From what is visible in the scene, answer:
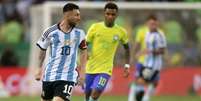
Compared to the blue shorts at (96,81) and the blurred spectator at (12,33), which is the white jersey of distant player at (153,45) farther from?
the blurred spectator at (12,33)

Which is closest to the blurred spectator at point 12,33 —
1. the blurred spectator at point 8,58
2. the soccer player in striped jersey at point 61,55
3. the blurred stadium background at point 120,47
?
the blurred stadium background at point 120,47

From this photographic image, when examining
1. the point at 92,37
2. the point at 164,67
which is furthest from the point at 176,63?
the point at 92,37

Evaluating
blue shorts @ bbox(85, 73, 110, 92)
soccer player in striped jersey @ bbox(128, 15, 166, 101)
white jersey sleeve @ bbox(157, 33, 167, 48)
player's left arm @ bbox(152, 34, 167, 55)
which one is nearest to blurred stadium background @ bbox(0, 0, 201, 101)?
soccer player in striped jersey @ bbox(128, 15, 166, 101)

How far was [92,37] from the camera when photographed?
1716 centimetres

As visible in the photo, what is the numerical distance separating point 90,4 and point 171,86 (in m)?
3.99

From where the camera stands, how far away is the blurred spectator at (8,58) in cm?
2836

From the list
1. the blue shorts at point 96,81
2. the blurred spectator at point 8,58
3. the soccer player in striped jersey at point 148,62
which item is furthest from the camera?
the blurred spectator at point 8,58

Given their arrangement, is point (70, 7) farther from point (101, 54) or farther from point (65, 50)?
point (101, 54)

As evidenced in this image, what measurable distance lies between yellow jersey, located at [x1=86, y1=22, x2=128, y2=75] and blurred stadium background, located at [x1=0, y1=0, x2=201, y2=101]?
32.0 ft

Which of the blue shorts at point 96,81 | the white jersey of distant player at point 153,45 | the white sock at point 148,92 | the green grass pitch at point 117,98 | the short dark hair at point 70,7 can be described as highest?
the short dark hair at point 70,7

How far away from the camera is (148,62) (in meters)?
22.0

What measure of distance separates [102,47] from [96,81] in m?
0.72

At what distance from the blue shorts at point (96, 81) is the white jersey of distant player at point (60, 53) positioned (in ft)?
8.16

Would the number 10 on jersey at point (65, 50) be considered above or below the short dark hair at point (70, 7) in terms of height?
below
